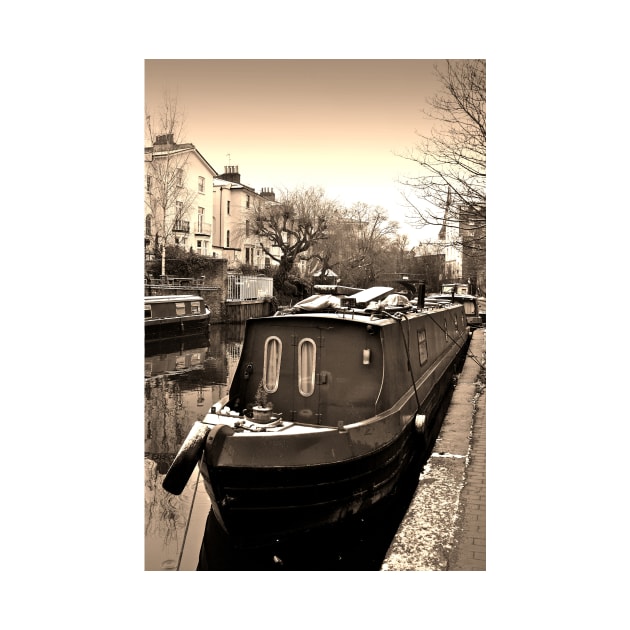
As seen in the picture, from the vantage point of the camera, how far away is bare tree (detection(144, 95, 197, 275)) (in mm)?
4609

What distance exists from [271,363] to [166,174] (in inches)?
77.5

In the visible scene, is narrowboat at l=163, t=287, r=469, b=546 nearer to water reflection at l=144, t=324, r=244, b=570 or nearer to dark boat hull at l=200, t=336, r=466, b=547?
dark boat hull at l=200, t=336, r=466, b=547

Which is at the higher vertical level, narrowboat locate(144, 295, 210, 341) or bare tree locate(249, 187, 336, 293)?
bare tree locate(249, 187, 336, 293)

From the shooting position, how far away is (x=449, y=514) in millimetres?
4570

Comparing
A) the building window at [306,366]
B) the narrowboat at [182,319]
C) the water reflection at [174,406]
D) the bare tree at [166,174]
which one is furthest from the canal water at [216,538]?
the narrowboat at [182,319]

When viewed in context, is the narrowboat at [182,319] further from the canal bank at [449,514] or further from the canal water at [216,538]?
the canal bank at [449,514]

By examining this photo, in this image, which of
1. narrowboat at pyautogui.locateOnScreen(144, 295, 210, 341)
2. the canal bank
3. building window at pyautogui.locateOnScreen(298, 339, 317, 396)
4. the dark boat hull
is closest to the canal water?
the dark boat hull

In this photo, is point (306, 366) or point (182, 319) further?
point (182, 319)

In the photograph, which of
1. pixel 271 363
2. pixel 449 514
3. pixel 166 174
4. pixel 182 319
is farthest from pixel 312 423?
pixel 182 319

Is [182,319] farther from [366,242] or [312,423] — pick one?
[312,423]

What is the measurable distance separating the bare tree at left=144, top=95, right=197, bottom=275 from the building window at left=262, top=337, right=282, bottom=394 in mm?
1597
